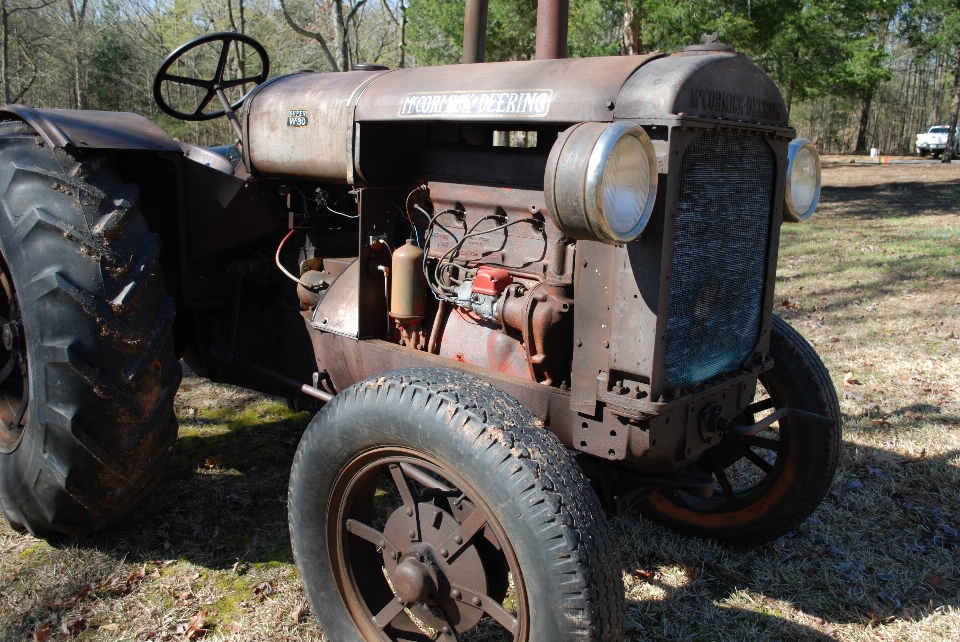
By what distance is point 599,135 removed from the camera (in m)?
1.76

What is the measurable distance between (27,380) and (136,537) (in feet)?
2.42

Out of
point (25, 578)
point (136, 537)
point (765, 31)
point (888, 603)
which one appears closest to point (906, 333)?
point (888, 603)

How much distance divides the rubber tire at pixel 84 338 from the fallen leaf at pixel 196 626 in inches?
19.1

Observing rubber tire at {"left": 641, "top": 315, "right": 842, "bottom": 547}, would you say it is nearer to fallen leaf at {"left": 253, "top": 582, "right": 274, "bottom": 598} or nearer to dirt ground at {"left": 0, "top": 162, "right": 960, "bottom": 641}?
dirt ground at {"left": 0, "top": 162, "right": 960, "bottom": 641}

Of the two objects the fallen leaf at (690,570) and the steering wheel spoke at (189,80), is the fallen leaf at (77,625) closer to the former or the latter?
the fallen leaf at (690,570)

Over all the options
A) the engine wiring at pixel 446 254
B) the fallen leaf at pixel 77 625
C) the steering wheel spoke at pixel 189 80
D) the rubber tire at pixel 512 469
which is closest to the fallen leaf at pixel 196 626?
the fallen leaf at pixel 77 625

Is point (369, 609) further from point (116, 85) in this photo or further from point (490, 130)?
point (116, 85)

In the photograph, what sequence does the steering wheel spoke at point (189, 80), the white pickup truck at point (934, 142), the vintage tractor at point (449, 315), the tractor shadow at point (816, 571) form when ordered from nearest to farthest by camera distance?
→ the vintage tractor at point (449, 315), the tractor shadow at point (816, 571), the steering wheel spoke at point (189, 80), the white pickup truck at point (934, 142)

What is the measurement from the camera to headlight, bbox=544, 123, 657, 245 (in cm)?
176

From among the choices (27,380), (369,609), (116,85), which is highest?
(116,85)

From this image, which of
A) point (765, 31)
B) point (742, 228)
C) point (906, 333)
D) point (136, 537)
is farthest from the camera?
point (765, 31)

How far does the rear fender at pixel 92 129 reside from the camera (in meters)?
2.71

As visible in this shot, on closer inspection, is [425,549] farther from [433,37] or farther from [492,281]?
[433,37]

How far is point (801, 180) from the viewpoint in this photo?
99.7 inches
